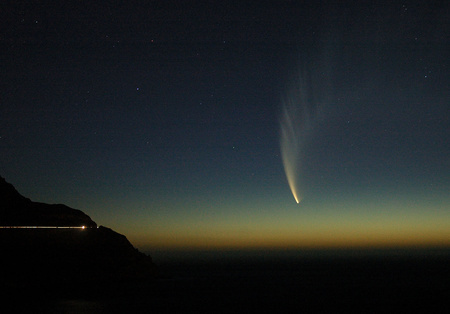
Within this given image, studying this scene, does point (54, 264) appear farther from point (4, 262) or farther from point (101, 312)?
point (101, 312)

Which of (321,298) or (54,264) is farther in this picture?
(54,264)

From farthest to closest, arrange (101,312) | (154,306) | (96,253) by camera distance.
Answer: (96,253), (154,306), (101,312)

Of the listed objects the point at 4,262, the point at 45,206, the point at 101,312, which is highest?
the point at 45,206

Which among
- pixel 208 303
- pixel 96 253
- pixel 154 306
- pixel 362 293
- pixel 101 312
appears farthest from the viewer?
pixel 96 253

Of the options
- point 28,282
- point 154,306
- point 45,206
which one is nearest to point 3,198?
point 45,206

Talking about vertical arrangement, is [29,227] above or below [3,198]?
below

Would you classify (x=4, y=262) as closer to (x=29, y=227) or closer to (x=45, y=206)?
(x=29, y=227)
